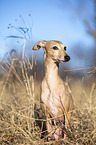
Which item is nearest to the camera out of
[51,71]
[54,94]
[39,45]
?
[54,94]

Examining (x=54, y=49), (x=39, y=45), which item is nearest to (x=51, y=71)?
(x=54, y=49)

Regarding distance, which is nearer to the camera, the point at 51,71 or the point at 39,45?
the point at 51,71

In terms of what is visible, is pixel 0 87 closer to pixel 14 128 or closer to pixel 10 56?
pixel 10 56

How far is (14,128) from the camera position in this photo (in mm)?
3014

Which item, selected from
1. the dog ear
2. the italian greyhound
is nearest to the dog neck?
the italian greyhound

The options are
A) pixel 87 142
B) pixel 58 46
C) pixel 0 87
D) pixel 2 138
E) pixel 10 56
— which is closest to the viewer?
pixel 87 142

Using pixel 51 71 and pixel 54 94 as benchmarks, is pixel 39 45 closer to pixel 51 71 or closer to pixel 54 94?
pixel 51 71

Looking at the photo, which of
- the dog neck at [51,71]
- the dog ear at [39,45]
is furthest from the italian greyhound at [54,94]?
the dog ear at [39,45]

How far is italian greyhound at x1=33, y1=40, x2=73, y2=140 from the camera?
301 cm

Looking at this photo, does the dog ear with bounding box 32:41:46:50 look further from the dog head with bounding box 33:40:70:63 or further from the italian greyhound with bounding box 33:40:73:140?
the italian greyhound with bounding box 33:40:73:140

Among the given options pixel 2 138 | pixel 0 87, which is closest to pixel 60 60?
pixel 2 138

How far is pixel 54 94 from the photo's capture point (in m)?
3.04

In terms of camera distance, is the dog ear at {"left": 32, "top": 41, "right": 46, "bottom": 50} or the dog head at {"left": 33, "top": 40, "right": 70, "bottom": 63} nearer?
the dog head at {"left": 33, "top": 40, "right": 70, "bottom": 63}

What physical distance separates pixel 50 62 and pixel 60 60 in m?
0.22
